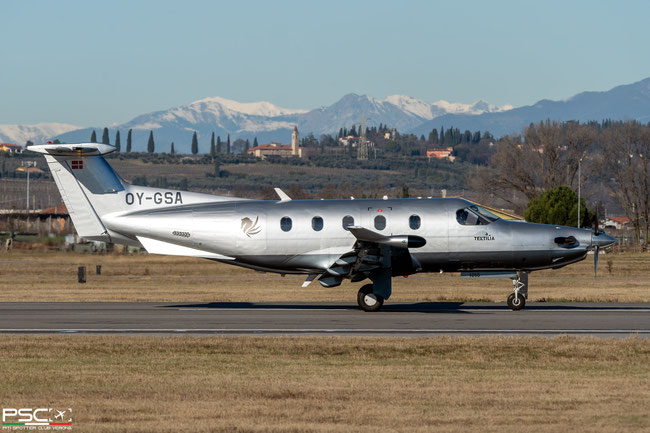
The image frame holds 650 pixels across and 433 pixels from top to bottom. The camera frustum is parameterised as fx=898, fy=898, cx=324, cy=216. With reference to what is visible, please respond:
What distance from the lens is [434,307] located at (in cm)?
2781

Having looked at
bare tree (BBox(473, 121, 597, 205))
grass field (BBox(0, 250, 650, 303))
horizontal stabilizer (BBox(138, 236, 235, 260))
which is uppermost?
bare tree (BBox(473, 121, 597, 205))

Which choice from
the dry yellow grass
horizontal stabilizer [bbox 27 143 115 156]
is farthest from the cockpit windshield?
horizontal stabilizer [bbox 27 143 115 156]

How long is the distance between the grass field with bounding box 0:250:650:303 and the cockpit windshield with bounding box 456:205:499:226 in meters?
5.46

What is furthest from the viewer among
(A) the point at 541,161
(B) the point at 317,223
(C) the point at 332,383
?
(A) the point at 541,161

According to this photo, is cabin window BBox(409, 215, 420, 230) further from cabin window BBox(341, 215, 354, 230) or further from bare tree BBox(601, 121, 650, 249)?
bare tree BBox(601, 121, 650, 249)

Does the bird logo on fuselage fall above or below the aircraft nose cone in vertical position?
above

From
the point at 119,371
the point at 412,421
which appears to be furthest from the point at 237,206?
the point at 412,421

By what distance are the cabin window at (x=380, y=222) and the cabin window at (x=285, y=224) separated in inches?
101

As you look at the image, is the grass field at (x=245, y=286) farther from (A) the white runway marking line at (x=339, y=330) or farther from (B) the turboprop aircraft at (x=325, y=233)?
(A) the white runway marking line at (x=339, y=330)

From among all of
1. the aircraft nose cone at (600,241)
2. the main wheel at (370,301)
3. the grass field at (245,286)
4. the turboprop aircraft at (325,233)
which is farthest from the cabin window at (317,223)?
the aircraft nose cone at (600,241)

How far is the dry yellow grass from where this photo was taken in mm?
11414

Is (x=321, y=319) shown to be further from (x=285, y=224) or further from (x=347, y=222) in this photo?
(x=285, y=224)

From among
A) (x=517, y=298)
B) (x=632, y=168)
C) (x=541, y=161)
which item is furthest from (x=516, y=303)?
(x=632, y=168)

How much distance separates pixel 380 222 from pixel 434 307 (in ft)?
12.7
